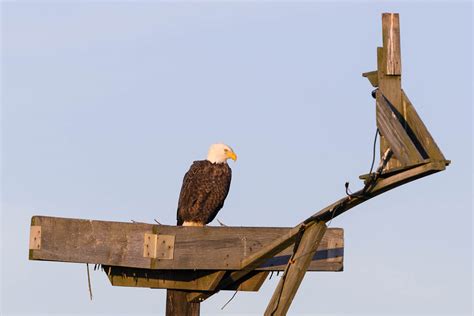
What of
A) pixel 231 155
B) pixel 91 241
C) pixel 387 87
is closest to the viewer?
pixel 387 87

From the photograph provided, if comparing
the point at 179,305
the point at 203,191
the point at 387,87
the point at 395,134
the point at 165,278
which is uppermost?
the point at 203,191

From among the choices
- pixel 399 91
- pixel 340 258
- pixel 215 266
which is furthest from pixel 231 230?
pixel 399 91

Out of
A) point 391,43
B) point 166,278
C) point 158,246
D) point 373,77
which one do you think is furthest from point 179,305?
point 391,43

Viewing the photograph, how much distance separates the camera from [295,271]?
6.63 metres

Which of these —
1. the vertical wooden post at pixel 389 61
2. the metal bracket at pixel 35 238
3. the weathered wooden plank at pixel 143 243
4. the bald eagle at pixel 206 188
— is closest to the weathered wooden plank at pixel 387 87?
the vertical wooden post at pixel 389 61

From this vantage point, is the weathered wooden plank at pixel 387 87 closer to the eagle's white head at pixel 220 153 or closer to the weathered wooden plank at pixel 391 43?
the weathered wooden plank at pixel 391 43

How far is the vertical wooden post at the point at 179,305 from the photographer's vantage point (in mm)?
7211

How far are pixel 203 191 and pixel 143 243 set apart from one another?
14.8 feet

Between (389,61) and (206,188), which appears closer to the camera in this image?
(389,61)

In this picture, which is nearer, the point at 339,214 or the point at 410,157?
the point at 410,157

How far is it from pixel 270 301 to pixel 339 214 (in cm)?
61

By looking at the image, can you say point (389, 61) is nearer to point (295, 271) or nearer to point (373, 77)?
point (373, 77)

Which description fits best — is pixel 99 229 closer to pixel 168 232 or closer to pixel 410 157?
pixel 168 232

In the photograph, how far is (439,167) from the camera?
569 centimetres
